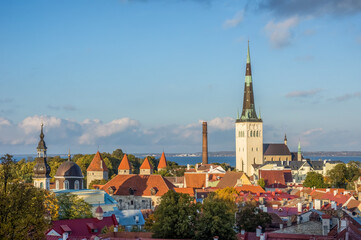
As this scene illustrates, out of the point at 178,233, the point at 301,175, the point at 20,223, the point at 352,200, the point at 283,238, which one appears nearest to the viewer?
the point at 20,223

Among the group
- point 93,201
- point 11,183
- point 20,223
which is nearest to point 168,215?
point 11,183

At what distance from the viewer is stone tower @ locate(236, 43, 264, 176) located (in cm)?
17275

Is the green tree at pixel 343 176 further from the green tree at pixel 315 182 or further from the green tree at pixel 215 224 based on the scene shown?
the green tree at pixel 215 224

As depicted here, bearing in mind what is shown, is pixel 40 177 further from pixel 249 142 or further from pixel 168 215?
pixel 249 142

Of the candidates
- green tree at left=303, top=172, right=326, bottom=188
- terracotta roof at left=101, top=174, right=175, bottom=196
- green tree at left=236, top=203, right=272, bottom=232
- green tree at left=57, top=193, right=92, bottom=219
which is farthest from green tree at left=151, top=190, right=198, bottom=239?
green tree at left=303, top=172, right=326, bottom=188

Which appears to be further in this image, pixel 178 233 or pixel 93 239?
pixel 178 233

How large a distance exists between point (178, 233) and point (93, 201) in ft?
113

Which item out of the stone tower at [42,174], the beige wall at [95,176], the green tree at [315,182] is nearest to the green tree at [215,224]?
the stone tower at [42,174]

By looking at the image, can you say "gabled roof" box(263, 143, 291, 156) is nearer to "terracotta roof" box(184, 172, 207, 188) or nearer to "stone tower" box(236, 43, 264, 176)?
"stone tower" box(236, 43, 264, 176)

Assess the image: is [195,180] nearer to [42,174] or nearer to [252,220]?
[42,174]

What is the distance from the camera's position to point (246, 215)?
5334 centimetres

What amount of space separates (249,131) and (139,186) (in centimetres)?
8314

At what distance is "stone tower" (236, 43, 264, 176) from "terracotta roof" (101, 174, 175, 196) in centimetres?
7854

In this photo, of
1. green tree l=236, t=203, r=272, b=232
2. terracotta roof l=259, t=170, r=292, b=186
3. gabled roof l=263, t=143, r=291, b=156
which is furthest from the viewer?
gabled roof l=263, t=143, r=291, b=156
